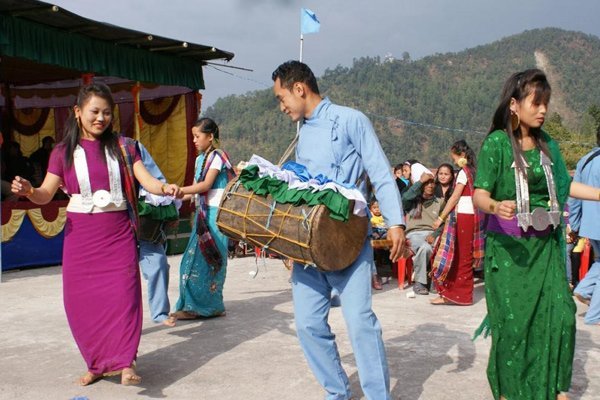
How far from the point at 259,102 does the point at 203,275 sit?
273 ft

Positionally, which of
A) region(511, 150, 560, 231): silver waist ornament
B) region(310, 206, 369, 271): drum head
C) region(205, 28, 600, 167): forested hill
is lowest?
region(310, 206, 369, 271): drum head

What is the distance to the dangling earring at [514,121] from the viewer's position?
3.72m

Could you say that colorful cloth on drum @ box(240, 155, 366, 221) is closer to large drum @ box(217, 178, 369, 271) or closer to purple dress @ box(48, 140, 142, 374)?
large drum @ box(217, 178, 369, 271)

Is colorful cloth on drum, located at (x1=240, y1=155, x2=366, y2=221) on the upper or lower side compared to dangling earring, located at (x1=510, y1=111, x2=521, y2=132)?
lower

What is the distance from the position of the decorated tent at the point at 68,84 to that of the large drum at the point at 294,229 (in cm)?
584

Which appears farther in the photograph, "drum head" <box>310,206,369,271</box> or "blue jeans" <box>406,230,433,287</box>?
"blue jeans" <box>406,230,433,287</box>

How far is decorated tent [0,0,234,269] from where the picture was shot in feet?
32.0

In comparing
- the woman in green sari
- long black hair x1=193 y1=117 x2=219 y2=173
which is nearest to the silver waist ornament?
the woman in green sari

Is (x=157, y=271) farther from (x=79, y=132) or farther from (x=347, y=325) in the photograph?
(x=347, y=325)

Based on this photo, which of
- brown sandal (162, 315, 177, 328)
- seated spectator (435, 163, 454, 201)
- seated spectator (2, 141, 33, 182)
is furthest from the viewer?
seated spectator (2, 141, 33, 182)

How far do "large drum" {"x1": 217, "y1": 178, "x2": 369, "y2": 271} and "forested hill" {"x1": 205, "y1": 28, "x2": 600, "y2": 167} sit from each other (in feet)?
212

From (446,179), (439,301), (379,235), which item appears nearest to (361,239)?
(439,301)

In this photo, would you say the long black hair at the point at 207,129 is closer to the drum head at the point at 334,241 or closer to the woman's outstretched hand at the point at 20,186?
the woman's outstretched hand at the point at 20,186

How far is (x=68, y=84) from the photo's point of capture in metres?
14.8
